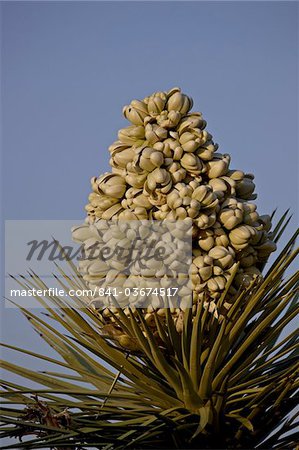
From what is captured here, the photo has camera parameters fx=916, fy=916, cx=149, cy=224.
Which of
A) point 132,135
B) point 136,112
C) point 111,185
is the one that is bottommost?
point 111,185

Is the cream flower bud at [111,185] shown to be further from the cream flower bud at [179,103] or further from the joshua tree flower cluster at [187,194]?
the cream flower bud at [179,103]

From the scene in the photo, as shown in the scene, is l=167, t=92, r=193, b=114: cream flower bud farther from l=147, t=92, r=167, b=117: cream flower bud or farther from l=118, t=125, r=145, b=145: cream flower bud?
l=118, t=125, r=145, b=145: cream flower bud

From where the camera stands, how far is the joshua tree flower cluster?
15.7 feet

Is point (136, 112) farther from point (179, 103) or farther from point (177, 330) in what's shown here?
point (177, 330)

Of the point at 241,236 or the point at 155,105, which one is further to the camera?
the point at 155,105

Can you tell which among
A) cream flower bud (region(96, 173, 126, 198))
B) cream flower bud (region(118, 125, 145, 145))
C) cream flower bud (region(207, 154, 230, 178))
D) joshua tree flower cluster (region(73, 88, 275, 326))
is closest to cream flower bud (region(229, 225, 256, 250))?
joshua tree flower cluster (region(73, 88, 275, 326))

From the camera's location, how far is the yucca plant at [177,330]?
454 cm

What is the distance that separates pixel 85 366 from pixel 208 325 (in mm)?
811

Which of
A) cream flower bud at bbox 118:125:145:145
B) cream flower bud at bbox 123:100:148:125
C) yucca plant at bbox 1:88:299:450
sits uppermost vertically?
cream flower bud at bbox 123:100:148:125

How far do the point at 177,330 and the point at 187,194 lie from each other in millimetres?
713

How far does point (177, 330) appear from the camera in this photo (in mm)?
4746

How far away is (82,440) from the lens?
4.41 metres

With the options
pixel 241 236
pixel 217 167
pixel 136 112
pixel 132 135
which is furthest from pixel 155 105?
pixel 241 236

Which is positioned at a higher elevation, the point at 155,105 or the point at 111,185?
the point at 155,105
